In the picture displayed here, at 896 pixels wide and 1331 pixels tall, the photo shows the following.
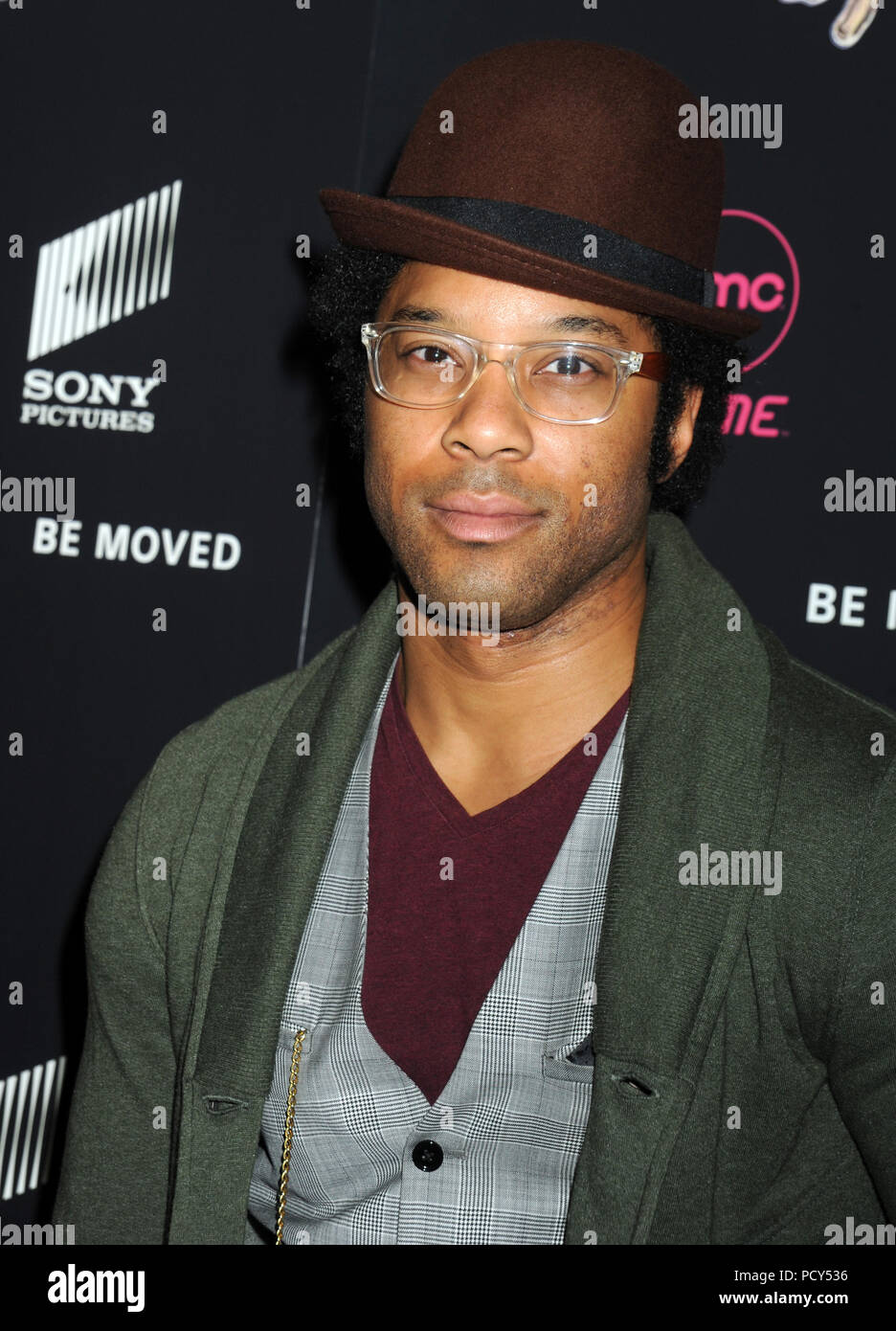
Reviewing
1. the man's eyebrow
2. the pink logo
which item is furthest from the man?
the pink logo

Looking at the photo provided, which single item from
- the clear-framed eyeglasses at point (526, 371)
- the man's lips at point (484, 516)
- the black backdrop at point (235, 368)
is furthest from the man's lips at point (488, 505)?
the black backdrop at point (235, 368)

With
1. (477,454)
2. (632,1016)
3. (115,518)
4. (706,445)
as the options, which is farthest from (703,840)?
(115,518)

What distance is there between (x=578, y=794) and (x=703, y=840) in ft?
0.71

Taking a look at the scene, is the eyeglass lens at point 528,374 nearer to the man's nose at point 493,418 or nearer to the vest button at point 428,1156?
the man's nose at point 493,418

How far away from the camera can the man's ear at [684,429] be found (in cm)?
180

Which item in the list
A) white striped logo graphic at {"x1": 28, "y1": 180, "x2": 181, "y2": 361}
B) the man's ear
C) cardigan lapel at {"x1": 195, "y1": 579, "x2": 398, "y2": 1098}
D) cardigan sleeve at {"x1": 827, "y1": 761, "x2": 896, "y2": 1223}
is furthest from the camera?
white striped logo graphic at {"x1": 28, "y1": 180, "x2": 181, "y2": 361}

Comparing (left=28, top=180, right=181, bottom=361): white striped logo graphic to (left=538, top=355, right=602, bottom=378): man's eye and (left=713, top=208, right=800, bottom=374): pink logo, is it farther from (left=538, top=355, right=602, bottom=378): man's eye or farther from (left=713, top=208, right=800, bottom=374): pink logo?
(left=538, top=355, right=602, bottom=378): man's eye

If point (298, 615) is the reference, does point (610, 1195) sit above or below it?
below

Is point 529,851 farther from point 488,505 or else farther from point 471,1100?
point 488,505

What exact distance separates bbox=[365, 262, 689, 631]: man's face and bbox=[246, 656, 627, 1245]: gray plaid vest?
250 mm

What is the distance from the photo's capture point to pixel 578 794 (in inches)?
64.7

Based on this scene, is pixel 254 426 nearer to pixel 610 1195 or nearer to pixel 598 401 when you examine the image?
pixel 598 401

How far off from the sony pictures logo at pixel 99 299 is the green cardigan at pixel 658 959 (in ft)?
3.41

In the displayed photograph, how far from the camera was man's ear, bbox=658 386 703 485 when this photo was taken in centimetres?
180
